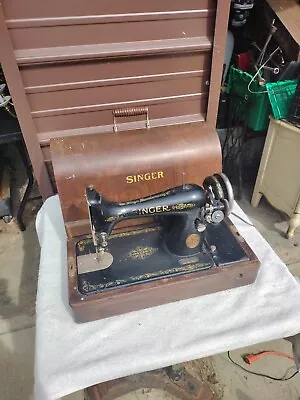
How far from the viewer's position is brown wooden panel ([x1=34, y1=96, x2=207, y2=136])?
4.67 ft

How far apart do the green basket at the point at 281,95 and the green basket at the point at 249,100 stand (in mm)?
77

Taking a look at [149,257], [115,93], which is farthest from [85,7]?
[149,257]

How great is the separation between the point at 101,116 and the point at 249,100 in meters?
0.99

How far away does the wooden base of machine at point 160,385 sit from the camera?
124cm

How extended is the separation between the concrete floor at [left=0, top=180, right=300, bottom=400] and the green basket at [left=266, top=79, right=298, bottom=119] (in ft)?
2.48

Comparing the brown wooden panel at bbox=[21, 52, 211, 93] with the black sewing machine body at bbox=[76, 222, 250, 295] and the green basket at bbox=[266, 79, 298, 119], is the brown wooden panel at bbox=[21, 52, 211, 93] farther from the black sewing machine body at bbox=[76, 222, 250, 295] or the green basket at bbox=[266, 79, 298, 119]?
the black sewing machine body at bbox=[76, 222, 250, 295]

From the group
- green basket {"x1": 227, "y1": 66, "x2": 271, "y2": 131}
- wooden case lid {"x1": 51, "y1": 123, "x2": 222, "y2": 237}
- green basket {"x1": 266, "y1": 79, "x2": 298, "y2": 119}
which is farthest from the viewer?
green basket {"x1": 227, "y1": 66, "x2": 271, "y2": 131}

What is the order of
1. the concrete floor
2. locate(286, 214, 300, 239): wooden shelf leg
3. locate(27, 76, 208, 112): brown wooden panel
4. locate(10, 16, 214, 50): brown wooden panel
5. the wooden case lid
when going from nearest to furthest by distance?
the wooden case lid < locate(10, 16, 214, 50): brown wooden panel < locate(27, 76, 208, 112): brown wooden panel < the concrete floor < locate(286, 214, 300, 239): wooden shelf leg

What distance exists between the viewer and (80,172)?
3.58 feet

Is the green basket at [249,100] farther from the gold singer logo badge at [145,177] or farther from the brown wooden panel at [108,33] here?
the gold singer logo badge at [145,177]

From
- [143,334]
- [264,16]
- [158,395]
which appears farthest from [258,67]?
[158,395]

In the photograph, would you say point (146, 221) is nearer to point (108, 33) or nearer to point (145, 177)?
point (145, 177)

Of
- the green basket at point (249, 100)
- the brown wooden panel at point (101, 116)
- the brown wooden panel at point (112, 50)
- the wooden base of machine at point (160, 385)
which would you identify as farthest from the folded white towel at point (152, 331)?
the green basket at point (249, 100)

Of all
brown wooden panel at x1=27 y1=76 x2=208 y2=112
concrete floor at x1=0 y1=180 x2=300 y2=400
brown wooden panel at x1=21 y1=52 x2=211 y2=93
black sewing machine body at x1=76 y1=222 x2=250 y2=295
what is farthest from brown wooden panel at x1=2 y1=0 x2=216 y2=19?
concrete floor at x1=0 y1=180 x2=300 y2=400
